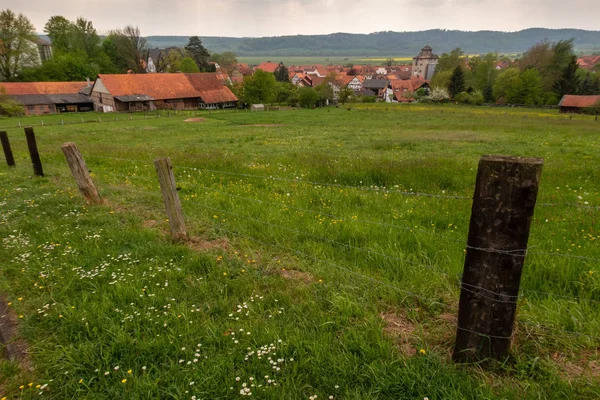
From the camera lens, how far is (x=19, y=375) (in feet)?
11.7

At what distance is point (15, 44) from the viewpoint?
79938 millimetres

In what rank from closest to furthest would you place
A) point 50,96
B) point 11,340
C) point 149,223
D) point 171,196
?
point 11,340 → point 171,196 → point 149,223 → point 50,96

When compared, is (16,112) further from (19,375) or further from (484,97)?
(484,97)

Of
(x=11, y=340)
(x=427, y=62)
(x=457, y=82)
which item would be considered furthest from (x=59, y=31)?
(x=427, y=62)

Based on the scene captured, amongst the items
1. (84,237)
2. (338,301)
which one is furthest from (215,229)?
(338,301)

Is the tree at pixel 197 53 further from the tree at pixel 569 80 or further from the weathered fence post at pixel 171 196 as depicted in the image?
the weathered fence post at pixel 171 196

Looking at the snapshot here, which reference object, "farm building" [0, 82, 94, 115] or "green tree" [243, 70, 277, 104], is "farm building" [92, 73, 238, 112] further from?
"green tree" [243, 70, 277, 104]

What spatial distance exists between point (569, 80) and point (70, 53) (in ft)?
413

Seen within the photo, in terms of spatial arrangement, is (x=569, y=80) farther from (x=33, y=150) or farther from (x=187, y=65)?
(x=33, y=150)

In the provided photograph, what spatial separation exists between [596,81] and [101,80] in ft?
372

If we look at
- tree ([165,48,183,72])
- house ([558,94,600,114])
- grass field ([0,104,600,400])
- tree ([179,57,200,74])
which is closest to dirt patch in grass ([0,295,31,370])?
grass field ([0,104,600,400])

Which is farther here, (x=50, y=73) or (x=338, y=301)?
(x=50, y=73)

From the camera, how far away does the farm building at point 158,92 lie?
7106 centimetres

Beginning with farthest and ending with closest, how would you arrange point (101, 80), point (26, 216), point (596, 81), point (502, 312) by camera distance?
point (596, 81)
point (101, 80)
point (26, 216)
point (502, 312)
